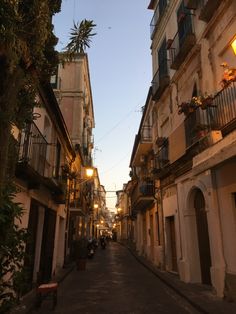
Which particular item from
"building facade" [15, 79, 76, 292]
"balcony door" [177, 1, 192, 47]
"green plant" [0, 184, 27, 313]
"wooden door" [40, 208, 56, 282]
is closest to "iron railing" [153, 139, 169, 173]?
"balcony door" [177, 1, 192, 47]

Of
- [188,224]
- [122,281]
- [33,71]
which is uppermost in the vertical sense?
[33,71]

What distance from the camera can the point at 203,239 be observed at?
35.3ft

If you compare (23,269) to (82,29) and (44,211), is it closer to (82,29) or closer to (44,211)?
(82,29)

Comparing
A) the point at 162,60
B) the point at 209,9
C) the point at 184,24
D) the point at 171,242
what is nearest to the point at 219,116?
the point at 209,9

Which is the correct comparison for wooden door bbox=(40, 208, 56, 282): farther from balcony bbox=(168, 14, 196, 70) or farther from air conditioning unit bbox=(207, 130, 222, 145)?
balcony bbox=(168, 14, 196, 70)

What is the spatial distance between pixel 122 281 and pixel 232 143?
8211 millimetres

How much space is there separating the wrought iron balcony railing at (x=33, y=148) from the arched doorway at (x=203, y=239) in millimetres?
6180

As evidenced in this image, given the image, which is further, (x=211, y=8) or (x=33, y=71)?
(x=211, y=8)

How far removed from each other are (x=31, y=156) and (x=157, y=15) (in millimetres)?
13067

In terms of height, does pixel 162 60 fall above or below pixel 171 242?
above

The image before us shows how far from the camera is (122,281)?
12055 mm

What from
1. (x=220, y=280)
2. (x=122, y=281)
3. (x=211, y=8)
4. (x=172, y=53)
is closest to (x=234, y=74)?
(x=211, y=8)

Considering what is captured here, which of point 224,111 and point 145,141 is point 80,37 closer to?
point 224,111

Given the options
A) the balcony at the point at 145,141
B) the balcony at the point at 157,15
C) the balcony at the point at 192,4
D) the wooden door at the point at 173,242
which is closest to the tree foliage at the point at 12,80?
the balcony at the point at 192,4
